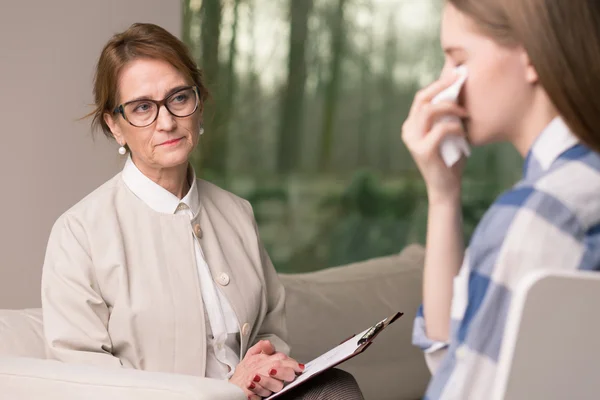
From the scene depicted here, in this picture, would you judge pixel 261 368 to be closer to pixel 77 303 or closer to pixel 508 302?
pixel 77 303

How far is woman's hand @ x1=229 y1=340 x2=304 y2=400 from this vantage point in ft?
6.11

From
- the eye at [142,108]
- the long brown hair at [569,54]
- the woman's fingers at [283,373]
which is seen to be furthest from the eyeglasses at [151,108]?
the long brown hair at [569,54]

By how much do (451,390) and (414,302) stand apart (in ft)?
7.37

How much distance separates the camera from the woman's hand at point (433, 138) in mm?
1166

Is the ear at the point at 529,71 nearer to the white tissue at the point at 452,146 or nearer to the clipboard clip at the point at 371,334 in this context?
the white tissue at the point at 452,146

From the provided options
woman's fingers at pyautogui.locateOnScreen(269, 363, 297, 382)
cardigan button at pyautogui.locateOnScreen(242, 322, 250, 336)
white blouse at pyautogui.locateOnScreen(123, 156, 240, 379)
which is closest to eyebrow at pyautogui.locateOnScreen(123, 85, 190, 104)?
white blouse at pyautogui.locateOnScreen(123, 156, 240, 379)

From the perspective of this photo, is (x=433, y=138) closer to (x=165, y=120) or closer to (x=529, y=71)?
(x=529, y=71)

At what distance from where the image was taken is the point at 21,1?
274 cm

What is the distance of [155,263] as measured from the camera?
1998mm

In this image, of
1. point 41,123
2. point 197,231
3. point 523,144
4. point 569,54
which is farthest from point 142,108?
point 569,54

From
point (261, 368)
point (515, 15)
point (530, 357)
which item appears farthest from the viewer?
point (261, 368)

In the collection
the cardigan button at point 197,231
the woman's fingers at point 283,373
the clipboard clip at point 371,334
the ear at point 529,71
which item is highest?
the ear at point 529,71

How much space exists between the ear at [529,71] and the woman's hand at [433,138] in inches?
3.8

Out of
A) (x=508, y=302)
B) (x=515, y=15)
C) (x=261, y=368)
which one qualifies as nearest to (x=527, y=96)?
(x=515, y=15)
